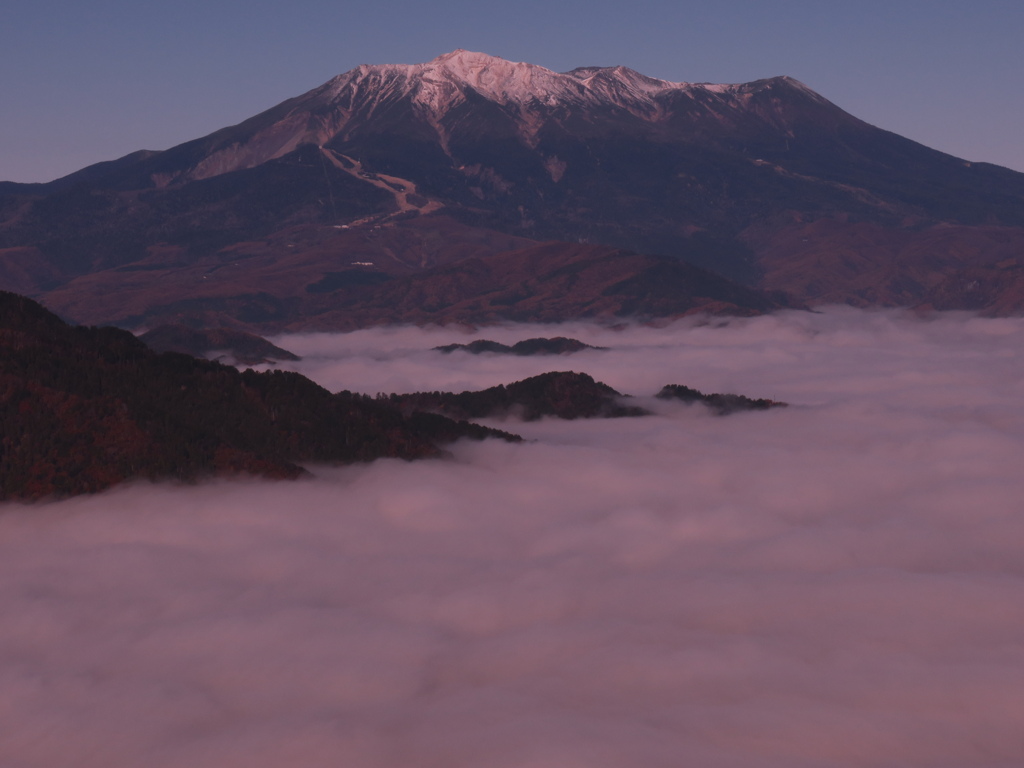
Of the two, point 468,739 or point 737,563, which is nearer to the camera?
point 468,739

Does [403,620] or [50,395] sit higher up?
Answer: [50,395]

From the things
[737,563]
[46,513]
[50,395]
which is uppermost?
[50,395]

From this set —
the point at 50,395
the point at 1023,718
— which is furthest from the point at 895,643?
the point at 50,395

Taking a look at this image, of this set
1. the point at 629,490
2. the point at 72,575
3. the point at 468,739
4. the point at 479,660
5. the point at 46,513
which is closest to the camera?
the point at 468,739

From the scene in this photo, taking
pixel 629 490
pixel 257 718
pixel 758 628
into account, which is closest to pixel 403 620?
pixel 257 718

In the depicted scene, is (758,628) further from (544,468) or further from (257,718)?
(544,468)

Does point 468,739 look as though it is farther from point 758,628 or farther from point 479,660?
point 758,628

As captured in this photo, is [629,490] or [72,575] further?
[629,490]

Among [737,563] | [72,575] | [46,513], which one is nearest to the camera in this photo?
[72,575]

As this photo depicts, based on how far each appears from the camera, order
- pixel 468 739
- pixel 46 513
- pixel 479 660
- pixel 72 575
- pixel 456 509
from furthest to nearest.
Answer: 1. pixel 456 509
2. pixel 46 513
3. pixel 72 575
4. pixel 479 660
5. pixel 468 739
